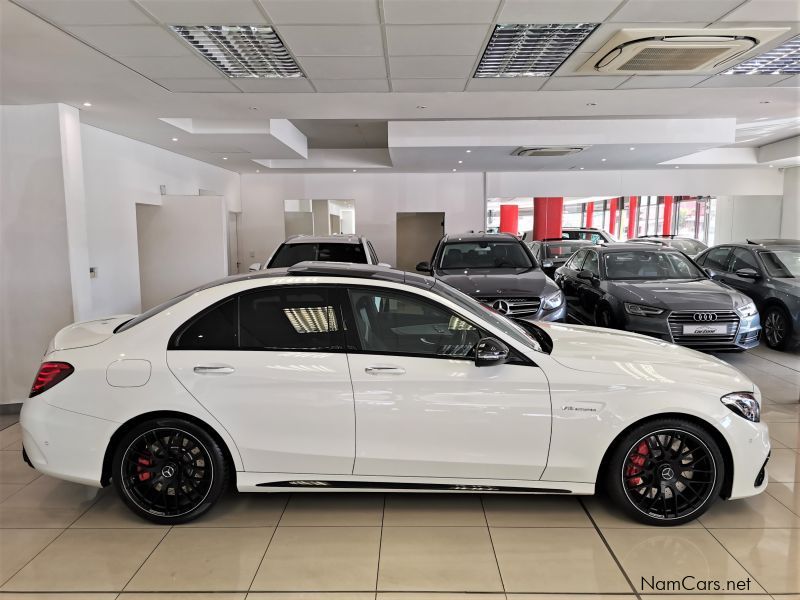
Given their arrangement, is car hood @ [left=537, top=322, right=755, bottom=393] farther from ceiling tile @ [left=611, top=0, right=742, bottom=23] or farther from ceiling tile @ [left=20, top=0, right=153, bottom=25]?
ceiling tile @ [left=20, top=0, right=153, bottom=25]

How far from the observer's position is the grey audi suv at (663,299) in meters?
6.05

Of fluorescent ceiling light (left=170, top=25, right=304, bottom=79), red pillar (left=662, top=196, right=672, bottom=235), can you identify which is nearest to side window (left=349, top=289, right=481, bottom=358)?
fluorescent ceiling light (left=170, top=25, right=304, bottom=79)

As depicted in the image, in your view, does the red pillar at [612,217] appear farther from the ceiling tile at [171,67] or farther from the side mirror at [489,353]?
the side mirror at [489,353]

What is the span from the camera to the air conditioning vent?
32.7 ft

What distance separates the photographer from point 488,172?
1456 centimetres

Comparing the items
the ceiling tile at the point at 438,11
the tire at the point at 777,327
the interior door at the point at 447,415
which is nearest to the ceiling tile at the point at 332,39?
the ceiling tile at the point at 438,11

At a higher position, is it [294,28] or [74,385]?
[294,28]

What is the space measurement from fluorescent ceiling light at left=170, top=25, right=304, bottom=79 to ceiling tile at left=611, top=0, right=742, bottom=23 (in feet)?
8.64

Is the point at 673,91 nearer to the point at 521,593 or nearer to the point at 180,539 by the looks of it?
the point at 521,593

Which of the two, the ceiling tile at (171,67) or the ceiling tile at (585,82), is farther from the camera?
the ceiling tile at (585,82)

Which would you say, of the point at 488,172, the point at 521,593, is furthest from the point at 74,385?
the point at 488,172

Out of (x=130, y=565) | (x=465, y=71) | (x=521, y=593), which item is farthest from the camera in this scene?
(x=465, y=71)

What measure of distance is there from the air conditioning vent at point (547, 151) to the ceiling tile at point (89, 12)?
760 cm

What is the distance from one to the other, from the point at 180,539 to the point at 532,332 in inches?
98.3
